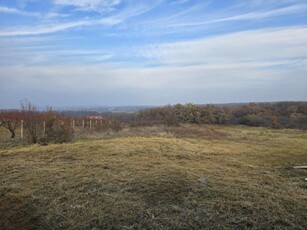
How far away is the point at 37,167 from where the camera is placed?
7309mm

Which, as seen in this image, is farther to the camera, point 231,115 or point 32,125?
point 231,115

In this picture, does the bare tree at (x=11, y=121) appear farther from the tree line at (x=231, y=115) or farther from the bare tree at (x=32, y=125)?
the tree line at (x=231, y=115)

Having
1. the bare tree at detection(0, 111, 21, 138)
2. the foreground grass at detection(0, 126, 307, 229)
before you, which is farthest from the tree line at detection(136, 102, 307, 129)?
the foreground grass at detection(0, 126, 307, 229)

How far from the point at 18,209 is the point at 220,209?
2862 mm

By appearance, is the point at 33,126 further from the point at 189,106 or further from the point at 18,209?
the point at 189,106

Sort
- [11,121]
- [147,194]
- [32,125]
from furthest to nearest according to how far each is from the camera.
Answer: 1. [11,121]
2. [32,125]
3. [147,194]

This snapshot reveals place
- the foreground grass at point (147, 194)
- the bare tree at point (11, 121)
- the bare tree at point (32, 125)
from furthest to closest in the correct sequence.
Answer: the bare tree at point (11, 121) → the bare tree at point (32, 125) → the foreground grass at point (147, 194)

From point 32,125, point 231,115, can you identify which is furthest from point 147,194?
point 231,115

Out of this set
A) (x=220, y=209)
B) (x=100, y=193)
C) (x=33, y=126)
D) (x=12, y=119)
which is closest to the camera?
(x=220, y=209)

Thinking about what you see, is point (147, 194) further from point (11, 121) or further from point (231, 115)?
point (231, 115)

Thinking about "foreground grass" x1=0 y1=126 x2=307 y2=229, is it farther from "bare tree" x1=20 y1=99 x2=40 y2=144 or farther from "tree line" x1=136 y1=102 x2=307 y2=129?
"tree line" x1=136 y1=102 x2=307 y2=129

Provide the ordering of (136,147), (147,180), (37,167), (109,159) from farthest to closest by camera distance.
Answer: (136,147) → (109,159) → (37,167) → (147,180)

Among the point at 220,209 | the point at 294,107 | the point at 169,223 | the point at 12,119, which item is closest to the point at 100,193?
the point at 169,223

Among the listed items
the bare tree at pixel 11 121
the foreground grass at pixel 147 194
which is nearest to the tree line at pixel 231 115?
the bare tree at pixel 11 121
